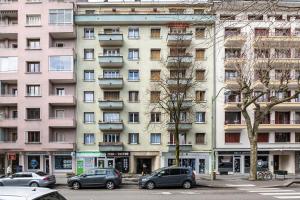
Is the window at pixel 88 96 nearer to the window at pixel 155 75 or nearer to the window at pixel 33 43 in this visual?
the window at pixel 155 75

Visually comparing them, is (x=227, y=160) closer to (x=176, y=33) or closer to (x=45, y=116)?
(x=176, y=33)

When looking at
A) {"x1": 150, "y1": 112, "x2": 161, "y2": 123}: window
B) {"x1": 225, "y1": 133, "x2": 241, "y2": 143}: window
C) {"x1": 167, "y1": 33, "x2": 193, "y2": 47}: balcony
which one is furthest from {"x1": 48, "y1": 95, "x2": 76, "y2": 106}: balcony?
{"x1": 225, "y1": 133, "x2": 241, "y2": 143}: window

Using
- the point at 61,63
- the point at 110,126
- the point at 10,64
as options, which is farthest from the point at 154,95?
the point at 10,64

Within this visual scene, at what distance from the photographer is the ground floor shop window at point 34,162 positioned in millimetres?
47688

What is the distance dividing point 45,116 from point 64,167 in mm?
6146

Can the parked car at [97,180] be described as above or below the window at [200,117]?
below

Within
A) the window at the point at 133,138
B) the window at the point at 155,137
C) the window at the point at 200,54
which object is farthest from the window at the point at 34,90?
the window at the point at 200,54

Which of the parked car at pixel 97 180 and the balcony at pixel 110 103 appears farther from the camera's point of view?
the balcony at pixel 110 103

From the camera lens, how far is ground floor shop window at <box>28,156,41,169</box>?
4769 centimetres

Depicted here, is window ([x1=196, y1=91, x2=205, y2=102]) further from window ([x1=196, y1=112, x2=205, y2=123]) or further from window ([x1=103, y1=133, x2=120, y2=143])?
window ([x1=103, y1=133, x2=120, y2=143])

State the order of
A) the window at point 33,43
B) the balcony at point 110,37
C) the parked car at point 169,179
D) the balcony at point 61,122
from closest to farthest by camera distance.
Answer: the parked car at point 169,179, the balcony at point 61,122, the balcony at point 110,37, the window at point 33,43

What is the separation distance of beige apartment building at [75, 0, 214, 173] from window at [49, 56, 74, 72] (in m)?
1.71

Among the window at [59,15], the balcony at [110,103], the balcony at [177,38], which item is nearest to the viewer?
the balcony at [177,38]

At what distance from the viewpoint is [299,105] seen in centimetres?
4809
